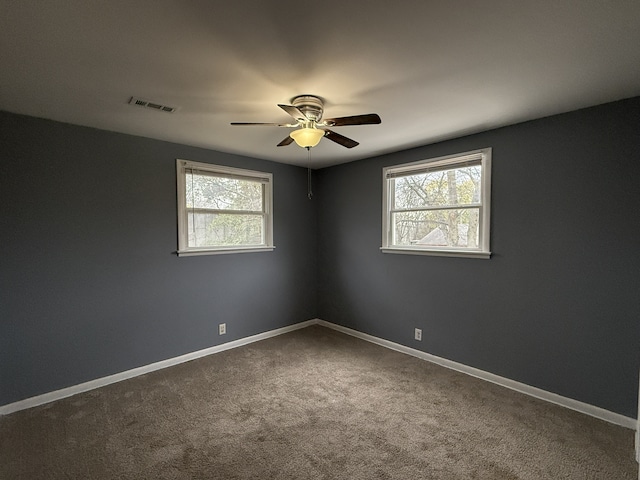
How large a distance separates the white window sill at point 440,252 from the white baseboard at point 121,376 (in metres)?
1.94

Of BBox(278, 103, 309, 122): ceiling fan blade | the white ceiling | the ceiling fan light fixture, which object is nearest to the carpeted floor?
the ceiling fan light fixture

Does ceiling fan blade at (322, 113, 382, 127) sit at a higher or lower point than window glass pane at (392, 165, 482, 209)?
higher

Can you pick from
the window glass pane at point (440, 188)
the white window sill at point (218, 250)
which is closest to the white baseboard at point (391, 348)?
the white window sill at point (218, 250)

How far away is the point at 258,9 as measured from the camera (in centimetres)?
135

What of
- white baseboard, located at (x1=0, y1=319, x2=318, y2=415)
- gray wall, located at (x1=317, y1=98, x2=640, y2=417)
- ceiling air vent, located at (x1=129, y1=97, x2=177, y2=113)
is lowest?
white baseboard, located at (x1=0, y1=319, x2=318, y2=415)

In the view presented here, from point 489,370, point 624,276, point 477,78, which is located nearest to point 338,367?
point 489,370

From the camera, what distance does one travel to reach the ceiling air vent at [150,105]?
7.47 ft

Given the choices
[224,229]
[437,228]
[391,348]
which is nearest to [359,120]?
[437,228]

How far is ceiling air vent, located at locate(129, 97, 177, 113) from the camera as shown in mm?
2275

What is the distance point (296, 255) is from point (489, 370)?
2.72 meters

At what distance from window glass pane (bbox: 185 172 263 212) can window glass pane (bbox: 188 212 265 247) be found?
4.6 inches

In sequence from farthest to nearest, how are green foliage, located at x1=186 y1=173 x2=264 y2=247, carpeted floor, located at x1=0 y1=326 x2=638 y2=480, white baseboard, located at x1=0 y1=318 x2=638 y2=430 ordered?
green foliage, located at x1=186 y1=173 x2=264 y2=247 < white baseboard, located at x1=0 y1=318 x2=638 y2=430 < carpeted floor, located at x1=0 y1=326 x2=638 y2=480

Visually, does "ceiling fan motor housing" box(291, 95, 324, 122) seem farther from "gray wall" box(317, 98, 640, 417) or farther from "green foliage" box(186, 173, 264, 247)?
"green foliage" box(186, 173, 264, 247)

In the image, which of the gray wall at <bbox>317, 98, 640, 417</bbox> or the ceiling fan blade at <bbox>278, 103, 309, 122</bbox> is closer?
the ceiling fan blade at <bbox>278, 103, 309, 122</bbox>
